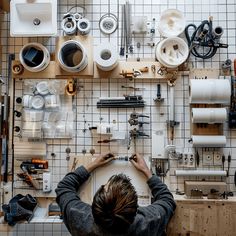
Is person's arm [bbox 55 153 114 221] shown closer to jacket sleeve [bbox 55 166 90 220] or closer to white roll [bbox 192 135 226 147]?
jacket sleeve [bbox 55 166 90 220]

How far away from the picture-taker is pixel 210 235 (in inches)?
89.4

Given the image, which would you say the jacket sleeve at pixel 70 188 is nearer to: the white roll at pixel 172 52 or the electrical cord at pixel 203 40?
the white roll at pixel 172 52

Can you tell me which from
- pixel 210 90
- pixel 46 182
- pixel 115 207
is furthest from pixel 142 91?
pixel 115 207

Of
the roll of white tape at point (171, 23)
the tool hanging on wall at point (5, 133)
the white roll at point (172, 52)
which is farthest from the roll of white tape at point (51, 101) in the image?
the roll of white tape at point (171, 23)

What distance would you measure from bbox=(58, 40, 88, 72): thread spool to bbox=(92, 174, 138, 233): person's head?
107cm

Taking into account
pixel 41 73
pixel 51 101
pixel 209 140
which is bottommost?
pixel 209 140

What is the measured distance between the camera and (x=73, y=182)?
2234mm

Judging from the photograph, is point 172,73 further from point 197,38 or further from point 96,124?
point 96,124

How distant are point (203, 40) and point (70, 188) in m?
1.36

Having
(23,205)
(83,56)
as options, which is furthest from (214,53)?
(23,205)

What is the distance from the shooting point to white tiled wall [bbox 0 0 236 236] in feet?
8.13

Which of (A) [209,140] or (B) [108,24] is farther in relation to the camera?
(B) [108,24]

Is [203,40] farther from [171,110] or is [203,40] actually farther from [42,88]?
[42,88]

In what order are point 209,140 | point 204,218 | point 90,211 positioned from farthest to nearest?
point 209,140 < point 204,218 < point 90,211
